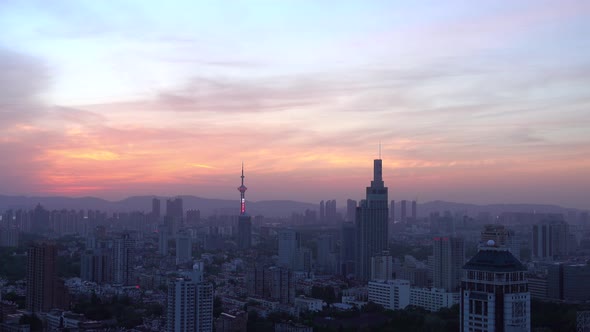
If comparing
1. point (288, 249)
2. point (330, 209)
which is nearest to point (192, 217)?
point (330, 209)

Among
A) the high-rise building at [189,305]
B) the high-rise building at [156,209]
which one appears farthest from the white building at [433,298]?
the high-rise building at [156,209]

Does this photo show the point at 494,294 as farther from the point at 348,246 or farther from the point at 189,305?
the point at 348,246

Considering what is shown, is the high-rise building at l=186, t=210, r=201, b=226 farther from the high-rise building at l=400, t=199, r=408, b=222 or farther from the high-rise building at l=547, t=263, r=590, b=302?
the high-rise building at l=547, t=263, r=590, b=302

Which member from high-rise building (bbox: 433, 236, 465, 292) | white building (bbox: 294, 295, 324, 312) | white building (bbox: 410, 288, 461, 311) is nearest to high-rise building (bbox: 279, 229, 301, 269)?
high-rise building (bbox: 433, 236, 465, 292)

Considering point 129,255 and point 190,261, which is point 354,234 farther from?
point 129,255

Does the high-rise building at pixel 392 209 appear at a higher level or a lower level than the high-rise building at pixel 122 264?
higher

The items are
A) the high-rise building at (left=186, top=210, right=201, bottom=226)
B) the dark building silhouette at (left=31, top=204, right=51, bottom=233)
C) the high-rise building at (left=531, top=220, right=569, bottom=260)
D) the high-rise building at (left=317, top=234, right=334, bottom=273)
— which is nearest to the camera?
the high-rise building at (left=531, top=220, right=569, bottom=260)

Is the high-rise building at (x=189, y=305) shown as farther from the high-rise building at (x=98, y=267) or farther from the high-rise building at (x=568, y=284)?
the high-rise building at (x=98, y=267)
